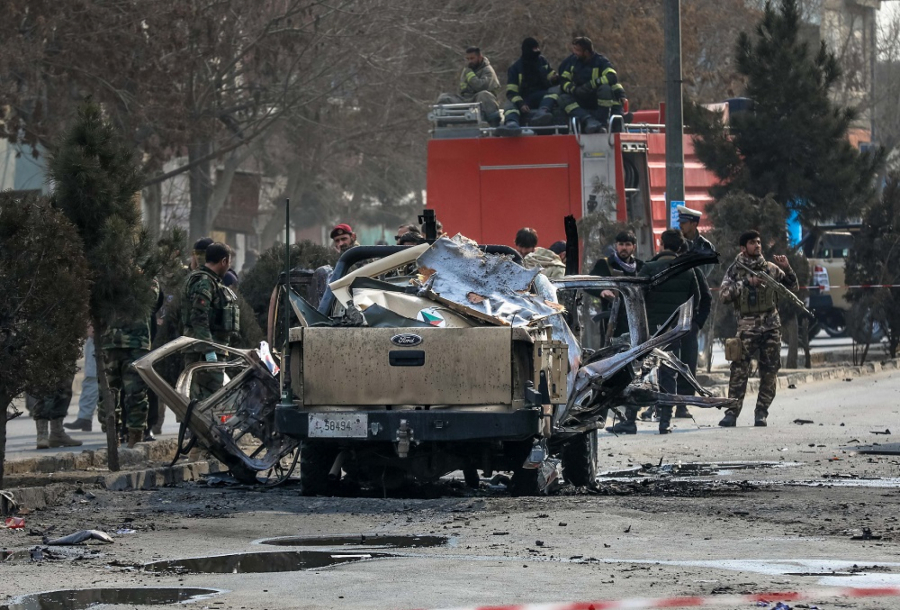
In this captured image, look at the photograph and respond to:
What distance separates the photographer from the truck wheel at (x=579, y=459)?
11461 millimetres

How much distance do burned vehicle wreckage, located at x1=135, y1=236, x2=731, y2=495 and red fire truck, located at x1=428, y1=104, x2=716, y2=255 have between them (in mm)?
10697

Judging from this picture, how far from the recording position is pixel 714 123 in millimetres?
25469

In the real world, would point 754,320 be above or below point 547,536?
above

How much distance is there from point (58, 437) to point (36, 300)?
435 centimetres

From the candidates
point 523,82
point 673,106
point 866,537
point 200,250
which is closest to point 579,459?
point 866,537

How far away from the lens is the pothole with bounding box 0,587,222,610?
693 centimetres

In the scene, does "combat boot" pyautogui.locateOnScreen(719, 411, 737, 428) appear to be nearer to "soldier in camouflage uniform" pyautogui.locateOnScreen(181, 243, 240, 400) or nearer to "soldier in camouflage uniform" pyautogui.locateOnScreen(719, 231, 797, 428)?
"soldier in camouflage uniform" pyautogui.locateOnScreen(719, 231, 797, 428)

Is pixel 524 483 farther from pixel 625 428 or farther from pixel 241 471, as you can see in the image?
pixel 625 428

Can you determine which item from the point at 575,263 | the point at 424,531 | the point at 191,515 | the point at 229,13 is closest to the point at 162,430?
the point at 575,263

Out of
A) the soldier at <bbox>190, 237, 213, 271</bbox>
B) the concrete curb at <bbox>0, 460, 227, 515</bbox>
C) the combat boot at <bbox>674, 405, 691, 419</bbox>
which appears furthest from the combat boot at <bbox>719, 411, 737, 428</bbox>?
the concrete curb at <bbox>0, 460, 227, 515</bbox>

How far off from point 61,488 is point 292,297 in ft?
6.33

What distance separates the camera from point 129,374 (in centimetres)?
1473

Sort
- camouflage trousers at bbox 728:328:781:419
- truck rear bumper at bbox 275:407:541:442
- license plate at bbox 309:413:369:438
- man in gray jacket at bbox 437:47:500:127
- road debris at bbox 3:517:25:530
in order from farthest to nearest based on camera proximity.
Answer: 1. man in gray jacket at bbox 437:47:500:127
2. camouflage trousers at bbox 728:328:781:419
3. license plate at bbox 309:413:369:438
4. truck rear bumper at bbox 275:407:541:442
5. road debris at bbox 3:517:25:530

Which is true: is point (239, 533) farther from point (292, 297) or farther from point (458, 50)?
point (458, 50)
